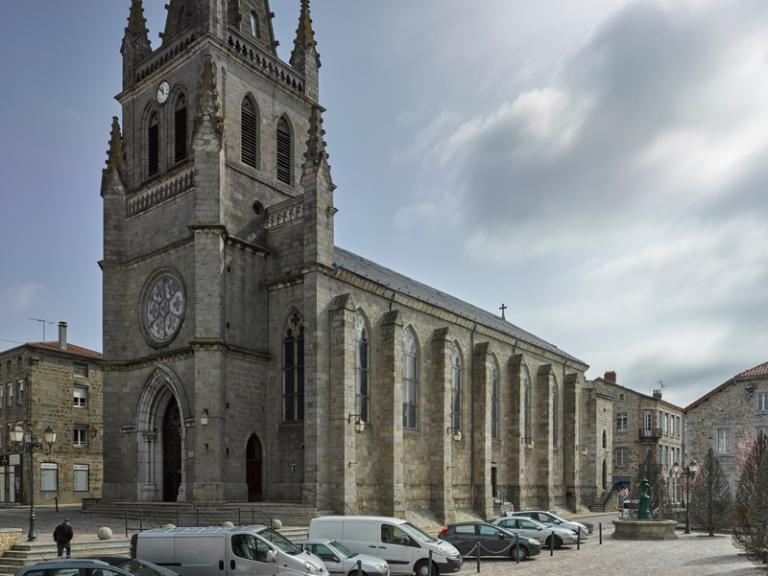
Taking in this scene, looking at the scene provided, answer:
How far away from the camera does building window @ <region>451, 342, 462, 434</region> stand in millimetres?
39875

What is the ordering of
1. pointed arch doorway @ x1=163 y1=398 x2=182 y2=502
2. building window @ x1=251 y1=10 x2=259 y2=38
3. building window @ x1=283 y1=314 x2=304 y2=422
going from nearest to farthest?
1. building window @ x1=283 y1=314 x2=304 y2=422
2. pointed arch doorway @ x1=163 y1=398 x2=182 y2=502
3. building window @ x1=251 y1=10 x2=259 y2=38

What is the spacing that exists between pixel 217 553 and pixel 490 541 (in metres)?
10.5

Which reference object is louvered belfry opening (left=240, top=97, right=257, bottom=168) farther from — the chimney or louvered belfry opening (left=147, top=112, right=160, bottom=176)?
the chimney

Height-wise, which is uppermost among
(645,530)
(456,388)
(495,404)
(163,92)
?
(163,92)

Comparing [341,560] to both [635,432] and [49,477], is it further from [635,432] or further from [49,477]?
[635,432]

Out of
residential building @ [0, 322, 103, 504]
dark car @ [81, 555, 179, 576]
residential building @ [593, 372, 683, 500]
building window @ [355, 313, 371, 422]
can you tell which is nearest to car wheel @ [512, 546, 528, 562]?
building window @ [355, 313, 371, 422]

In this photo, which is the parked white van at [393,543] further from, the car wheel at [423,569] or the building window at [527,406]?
the building window at [527,406]

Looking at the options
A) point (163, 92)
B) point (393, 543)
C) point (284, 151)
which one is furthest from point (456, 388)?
point (163, 92)

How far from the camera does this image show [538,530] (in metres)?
25.9

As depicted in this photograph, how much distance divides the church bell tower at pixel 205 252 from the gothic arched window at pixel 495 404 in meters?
17.2

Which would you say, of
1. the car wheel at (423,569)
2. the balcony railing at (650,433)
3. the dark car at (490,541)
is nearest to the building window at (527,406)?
the balcony railing at (650,433)

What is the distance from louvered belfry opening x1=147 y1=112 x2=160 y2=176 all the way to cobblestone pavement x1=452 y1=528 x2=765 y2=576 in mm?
23399

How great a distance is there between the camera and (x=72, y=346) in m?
52.6

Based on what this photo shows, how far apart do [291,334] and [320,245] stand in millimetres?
4182
